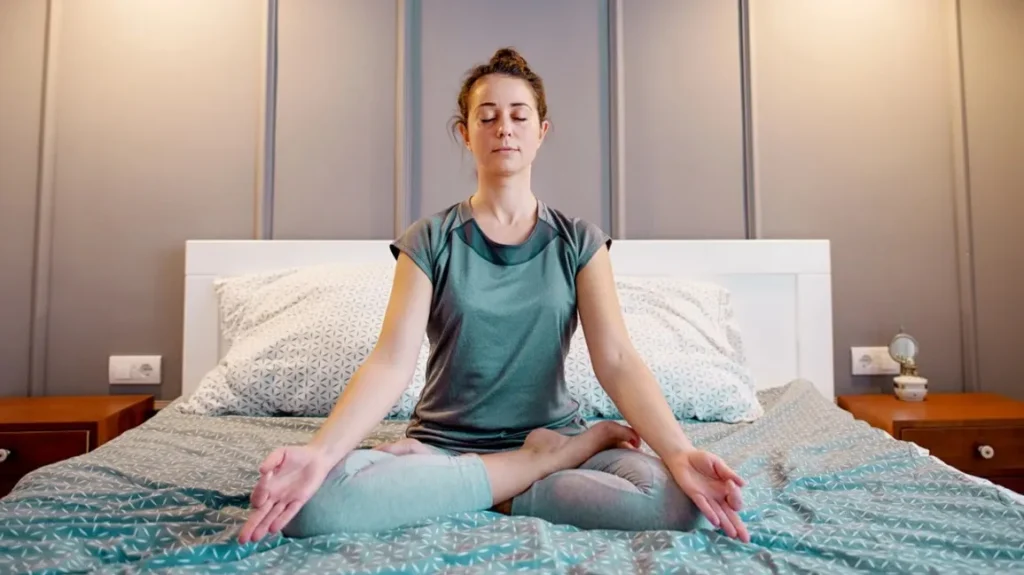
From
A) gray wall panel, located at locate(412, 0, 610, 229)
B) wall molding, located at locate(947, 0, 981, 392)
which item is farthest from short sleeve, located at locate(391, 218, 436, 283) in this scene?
wall molding, located at locate(947, 0, 981, 392)

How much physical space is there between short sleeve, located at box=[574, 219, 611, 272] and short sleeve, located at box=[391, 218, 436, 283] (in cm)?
25

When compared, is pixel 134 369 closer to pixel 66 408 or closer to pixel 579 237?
pixel 66 408

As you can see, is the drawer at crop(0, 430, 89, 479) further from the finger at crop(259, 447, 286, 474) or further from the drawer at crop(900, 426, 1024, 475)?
the drawer at crop(900, 426, 1024, 475)

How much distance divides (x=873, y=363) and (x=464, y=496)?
177 cm

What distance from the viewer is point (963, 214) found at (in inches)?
86.4

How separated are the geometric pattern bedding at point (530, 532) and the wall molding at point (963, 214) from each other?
124 centimetres

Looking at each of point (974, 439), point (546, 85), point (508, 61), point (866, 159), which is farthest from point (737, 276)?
point (508, 61)

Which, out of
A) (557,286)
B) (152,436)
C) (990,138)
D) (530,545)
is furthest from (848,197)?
(152,436)

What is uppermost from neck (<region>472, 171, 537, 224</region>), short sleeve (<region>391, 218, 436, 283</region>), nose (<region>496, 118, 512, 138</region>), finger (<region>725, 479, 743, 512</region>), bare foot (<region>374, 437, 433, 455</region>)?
nose (<region>496, 118, 512, 138</region>)

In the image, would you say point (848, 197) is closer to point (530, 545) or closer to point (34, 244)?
point (530, 545)

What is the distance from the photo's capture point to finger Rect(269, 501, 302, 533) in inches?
30.3

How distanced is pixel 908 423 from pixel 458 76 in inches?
64.4

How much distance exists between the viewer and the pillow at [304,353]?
160 cm

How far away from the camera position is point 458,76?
2.19 m
